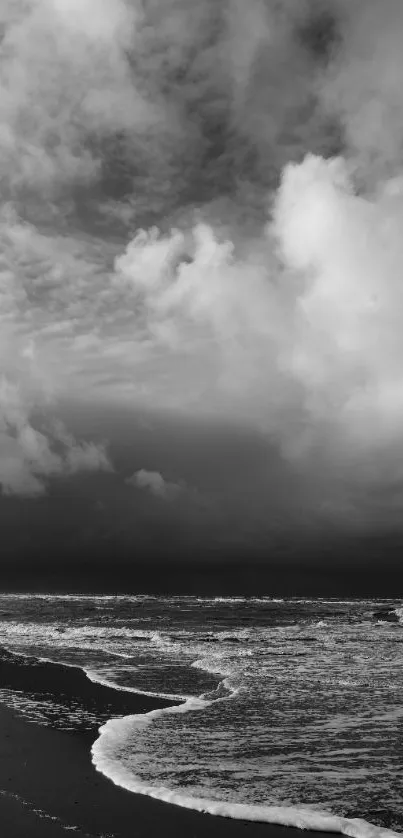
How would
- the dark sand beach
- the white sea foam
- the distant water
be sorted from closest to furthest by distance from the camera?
the dark sand beach → the white sea foam → the distant water

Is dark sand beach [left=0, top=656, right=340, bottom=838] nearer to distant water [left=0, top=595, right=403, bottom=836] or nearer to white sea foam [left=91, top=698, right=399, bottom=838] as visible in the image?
white sea foam [left=91, top=698, right=399, bottom=838]

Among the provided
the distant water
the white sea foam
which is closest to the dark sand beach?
the white sea foam

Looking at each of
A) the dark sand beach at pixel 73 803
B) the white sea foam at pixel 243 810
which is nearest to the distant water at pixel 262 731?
the white sea foam at pixel 243 810

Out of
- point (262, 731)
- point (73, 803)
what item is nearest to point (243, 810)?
point (73, 803)

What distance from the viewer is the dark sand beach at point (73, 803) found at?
8.99 meters

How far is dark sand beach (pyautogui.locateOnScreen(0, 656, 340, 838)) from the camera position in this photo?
8992 millimetres

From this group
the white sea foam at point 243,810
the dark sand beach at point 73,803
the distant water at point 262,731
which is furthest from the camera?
the distant water at point 262,731

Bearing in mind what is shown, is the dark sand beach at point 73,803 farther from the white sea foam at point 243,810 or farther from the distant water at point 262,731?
the distant water at point 262,731

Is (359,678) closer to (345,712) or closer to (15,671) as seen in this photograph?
(345,712)

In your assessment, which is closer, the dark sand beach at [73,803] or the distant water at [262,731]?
the dark sand beach at [73,803]

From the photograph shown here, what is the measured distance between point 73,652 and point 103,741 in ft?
67.7

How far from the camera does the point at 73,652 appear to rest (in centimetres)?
3347

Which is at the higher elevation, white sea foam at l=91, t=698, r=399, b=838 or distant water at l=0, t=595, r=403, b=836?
distant water at l=0, t=595, r=403, b=836

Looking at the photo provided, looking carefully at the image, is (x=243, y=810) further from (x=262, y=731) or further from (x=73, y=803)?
(x=262, y=731)
